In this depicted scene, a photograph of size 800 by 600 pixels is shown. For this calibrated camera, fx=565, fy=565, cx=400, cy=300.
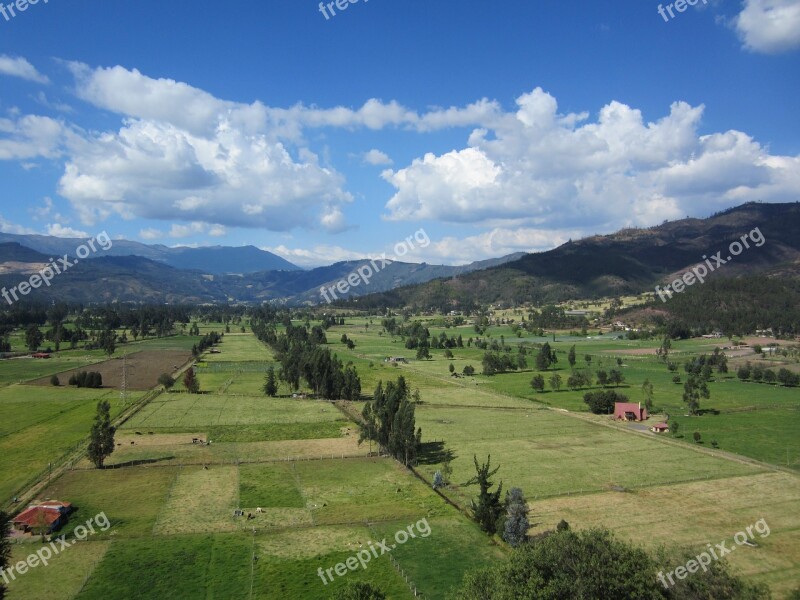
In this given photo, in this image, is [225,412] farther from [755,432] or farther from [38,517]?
[755,432]

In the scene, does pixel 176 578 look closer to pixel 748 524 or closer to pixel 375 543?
pixel 375 543

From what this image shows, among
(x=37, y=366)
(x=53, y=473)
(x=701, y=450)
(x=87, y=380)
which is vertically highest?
(x=37, y=366)

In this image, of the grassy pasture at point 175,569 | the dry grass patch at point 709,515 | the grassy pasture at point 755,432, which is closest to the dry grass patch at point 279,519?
the grassy pasture at point 175,569

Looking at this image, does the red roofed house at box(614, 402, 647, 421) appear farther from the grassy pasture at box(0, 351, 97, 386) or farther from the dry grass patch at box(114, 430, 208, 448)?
the grassy pasture at box(0, 351, 97, 386)

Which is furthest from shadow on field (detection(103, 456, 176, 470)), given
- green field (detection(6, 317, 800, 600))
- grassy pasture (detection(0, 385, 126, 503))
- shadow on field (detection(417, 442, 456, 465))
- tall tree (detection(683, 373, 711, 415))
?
tall tree (detection(683, 373, 711, 415))

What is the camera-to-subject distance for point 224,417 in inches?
3061

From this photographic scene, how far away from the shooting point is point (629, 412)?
7931 centimetres

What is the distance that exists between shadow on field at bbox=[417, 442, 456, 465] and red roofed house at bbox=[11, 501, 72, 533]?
31.6 m

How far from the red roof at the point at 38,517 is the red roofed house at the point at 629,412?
68.0m

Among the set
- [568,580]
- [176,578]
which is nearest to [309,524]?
[176,578]

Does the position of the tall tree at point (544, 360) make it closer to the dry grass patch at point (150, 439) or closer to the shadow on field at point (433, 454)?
the shadow on field at point (433, 454)

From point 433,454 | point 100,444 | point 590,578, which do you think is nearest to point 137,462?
point 100,444

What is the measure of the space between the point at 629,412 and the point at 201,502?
59167mm

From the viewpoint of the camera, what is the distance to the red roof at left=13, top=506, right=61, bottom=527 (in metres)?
38.4
